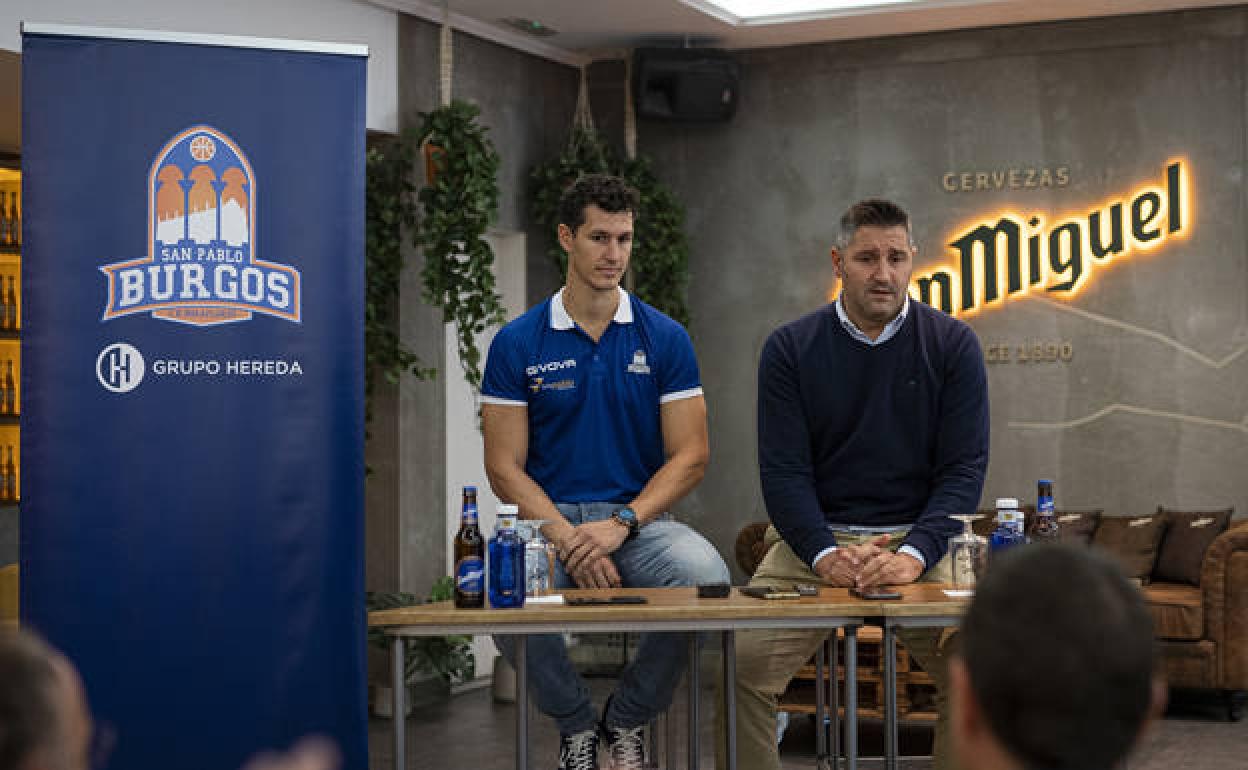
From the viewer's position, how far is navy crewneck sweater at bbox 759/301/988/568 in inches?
144

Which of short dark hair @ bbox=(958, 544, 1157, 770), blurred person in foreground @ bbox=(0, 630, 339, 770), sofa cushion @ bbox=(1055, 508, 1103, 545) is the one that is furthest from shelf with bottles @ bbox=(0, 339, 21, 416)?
short dark hair @ bbox=(958, 544, 1157, 770)

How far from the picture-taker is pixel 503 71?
7.28 m

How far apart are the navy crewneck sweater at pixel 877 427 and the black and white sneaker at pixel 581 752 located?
713 mm

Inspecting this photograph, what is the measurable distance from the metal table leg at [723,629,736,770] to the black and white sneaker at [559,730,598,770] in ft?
1.17

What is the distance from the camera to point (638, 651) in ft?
12.0

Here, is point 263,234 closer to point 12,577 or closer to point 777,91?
point 12,577

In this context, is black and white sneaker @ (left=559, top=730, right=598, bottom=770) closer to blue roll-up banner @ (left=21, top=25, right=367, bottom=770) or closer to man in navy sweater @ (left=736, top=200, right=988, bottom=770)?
man in navy sweater @ (left=736, top=200, right=988, bottom=770)

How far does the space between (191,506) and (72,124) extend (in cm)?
92

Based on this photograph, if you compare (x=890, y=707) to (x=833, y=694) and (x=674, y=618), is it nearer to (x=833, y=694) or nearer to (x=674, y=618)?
(x=833, y=694)

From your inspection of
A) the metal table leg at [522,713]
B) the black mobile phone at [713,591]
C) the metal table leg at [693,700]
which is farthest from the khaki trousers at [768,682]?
the metal table leg at [522,713]

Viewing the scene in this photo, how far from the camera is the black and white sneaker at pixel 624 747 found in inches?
142

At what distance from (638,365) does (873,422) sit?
65cm

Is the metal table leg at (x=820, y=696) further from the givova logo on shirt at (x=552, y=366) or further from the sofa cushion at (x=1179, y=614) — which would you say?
the sofa cushion at (x=1179, y=614)

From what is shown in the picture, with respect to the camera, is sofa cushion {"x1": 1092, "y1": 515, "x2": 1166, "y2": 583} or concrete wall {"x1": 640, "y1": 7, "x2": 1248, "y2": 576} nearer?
sofa cushion {"x1": 1092, "y1": 515, "x2": 1166, "y2": 583}
